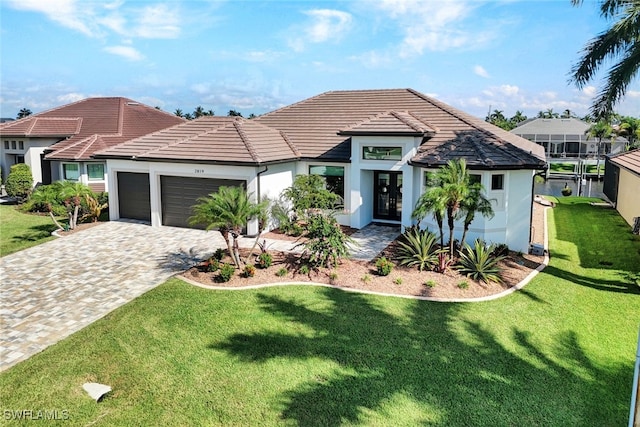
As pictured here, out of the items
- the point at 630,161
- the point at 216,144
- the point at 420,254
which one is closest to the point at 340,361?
the point at 420,254

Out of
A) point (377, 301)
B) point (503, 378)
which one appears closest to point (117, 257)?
point (377, 301)

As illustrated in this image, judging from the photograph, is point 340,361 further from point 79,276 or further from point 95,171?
point 95,171

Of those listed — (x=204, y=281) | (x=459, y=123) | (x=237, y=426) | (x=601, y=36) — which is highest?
(x=601, y=36)

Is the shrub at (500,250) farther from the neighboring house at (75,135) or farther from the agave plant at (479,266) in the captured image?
the neighboring house at (75,135)

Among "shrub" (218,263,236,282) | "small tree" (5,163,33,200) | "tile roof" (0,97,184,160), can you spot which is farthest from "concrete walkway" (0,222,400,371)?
"small tree" (5,163,33,200)

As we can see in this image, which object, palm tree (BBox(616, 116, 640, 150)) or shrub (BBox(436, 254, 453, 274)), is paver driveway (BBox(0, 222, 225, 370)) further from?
palm tree (BBox(616, 116, 640, 150))

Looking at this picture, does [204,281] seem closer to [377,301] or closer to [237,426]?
[377,301]

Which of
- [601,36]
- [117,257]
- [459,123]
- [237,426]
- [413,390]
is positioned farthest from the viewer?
[459,123]
